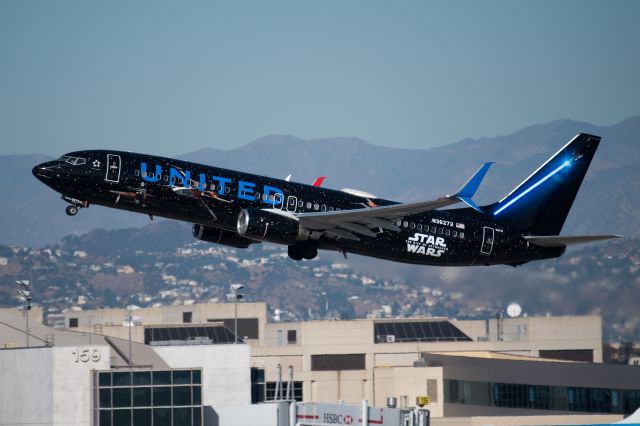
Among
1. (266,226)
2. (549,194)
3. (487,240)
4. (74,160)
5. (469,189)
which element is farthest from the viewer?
(549,194)

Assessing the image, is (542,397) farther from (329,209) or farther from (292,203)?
(292,203)

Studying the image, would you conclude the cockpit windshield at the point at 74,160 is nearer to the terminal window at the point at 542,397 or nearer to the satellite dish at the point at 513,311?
the terminal window at the point at 542,397

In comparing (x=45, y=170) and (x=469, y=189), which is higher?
(x=45, y=170)

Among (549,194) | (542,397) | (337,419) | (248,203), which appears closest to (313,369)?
(542,397)

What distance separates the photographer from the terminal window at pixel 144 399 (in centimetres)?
7344

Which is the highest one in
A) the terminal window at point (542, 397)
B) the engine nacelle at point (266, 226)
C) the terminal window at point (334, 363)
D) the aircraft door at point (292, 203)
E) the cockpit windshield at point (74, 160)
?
the cockpit windshield at point (74, 160)

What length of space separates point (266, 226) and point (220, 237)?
7170 millimetres

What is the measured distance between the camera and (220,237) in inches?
3095

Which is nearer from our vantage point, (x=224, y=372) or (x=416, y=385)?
(x=224, y=372)

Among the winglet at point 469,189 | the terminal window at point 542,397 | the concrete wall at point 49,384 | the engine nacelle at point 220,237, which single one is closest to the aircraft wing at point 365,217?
the winglet at point 469,189

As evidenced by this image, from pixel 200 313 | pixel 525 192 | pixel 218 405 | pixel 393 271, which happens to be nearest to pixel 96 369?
pixel 218 405

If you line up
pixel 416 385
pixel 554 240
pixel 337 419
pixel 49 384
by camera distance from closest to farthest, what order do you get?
pixel 337 419 < pixel 49 384 < pixel 554 240 < pixel 416 385

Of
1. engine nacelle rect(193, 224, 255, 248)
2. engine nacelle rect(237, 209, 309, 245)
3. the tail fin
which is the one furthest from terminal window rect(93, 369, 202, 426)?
the tail fin

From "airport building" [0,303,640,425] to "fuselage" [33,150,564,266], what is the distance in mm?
9539
